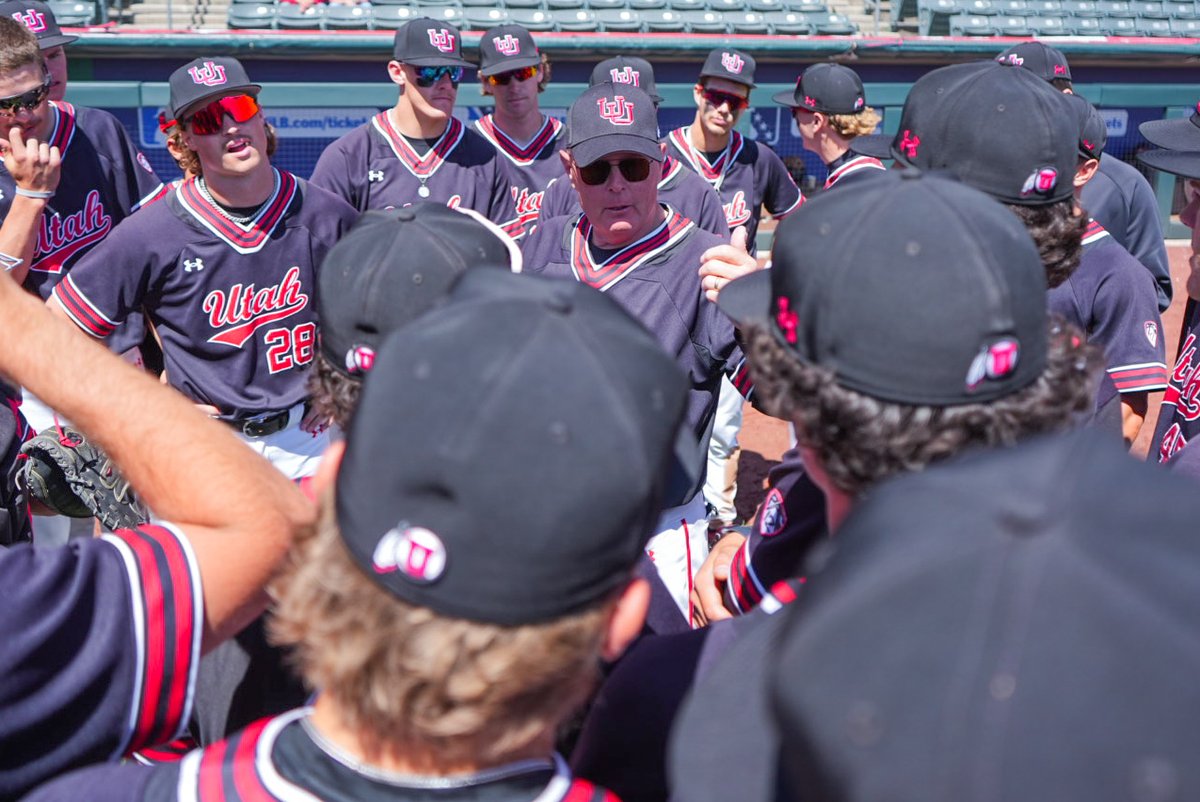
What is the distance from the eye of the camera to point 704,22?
988 centimetres

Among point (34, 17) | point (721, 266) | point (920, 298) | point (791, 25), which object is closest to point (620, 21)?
point (791, 25)

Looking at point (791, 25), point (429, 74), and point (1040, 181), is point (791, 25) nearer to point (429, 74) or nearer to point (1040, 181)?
point (429, 74)

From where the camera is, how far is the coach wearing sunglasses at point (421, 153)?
4.60 m

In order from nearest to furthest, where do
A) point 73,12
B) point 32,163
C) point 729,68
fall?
1. point 32,163
2. point 729,68
3. point 73,12

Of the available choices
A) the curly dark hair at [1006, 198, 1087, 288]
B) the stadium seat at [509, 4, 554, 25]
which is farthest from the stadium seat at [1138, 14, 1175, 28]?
the curly dark hair at [1006, 198, 1087, 288]

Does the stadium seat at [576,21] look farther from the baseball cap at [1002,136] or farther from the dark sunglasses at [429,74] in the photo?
the baseball cap at [1002,136]

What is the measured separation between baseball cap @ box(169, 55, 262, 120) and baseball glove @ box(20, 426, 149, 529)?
3.58 ft

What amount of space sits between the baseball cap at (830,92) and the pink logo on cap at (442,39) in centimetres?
178

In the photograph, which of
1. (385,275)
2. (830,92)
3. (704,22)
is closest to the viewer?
(385,275)

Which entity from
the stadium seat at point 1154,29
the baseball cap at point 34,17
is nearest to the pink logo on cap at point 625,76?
the baseball cap at point 34,17

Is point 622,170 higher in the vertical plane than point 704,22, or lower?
higher

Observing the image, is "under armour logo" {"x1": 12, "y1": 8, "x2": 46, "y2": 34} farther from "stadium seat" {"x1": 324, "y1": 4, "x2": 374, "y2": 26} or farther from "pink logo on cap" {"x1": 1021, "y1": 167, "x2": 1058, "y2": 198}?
"pink logo on cap" {"x1": 1021, "y1": 167, "x2": 1058, "y2": 198}

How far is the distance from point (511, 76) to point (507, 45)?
0.52ft

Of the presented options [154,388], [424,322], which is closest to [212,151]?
[154,388]
